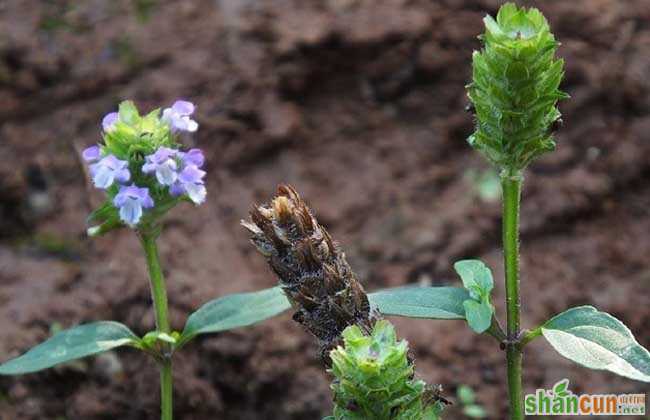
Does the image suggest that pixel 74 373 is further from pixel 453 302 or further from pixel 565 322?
pixel 565 322

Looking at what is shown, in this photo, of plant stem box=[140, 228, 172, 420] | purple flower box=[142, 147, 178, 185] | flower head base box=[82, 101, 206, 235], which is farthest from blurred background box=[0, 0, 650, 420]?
purple flower box=[142, 147, 178, 185]

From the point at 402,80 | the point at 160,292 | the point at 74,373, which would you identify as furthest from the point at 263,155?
the point at 160,292

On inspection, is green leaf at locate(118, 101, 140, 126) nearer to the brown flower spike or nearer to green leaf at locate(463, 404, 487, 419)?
the brown flower spike

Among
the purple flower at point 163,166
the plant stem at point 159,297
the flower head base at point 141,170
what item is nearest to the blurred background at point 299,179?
the plant stem at point 159,297

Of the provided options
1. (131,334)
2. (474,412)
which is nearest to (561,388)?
(474,412)

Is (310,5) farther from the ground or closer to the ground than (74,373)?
farther from the ground

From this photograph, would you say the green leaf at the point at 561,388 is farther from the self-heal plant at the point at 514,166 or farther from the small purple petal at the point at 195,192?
the small purple petal at the point at 195,192
